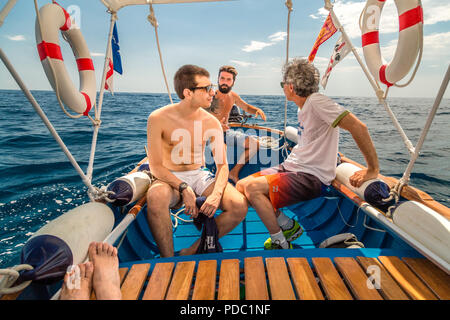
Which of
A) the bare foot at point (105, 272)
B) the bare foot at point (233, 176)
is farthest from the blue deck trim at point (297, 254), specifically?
the bare foot at point (233, 176)

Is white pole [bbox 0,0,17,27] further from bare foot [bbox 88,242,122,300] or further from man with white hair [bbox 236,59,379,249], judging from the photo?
man with white hair [bbox 236,59,379,249]

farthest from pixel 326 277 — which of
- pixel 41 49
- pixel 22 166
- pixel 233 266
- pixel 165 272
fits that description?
pixel 22 166

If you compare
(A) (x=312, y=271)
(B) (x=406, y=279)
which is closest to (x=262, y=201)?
(A) (x=312, y=271)

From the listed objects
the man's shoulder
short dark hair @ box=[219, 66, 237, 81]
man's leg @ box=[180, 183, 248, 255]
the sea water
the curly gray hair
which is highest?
short dark hair @ box=[219, 66, 237, 81]

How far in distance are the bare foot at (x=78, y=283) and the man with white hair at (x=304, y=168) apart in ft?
3.97

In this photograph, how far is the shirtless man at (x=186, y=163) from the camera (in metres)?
1.77

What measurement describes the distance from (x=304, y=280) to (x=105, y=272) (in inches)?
38.2

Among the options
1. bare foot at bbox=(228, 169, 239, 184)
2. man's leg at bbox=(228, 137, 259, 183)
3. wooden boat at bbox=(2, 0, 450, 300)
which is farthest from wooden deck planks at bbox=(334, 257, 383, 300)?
man's leg at bbox=(228, 137, 259, 183)

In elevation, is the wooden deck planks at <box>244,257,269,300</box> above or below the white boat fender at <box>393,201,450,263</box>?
below

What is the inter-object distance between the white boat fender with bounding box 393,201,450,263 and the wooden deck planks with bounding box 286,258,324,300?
0.66 m

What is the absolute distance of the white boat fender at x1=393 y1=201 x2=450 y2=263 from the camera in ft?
3.84

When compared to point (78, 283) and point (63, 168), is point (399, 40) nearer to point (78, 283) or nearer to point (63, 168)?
point (78, 283)
